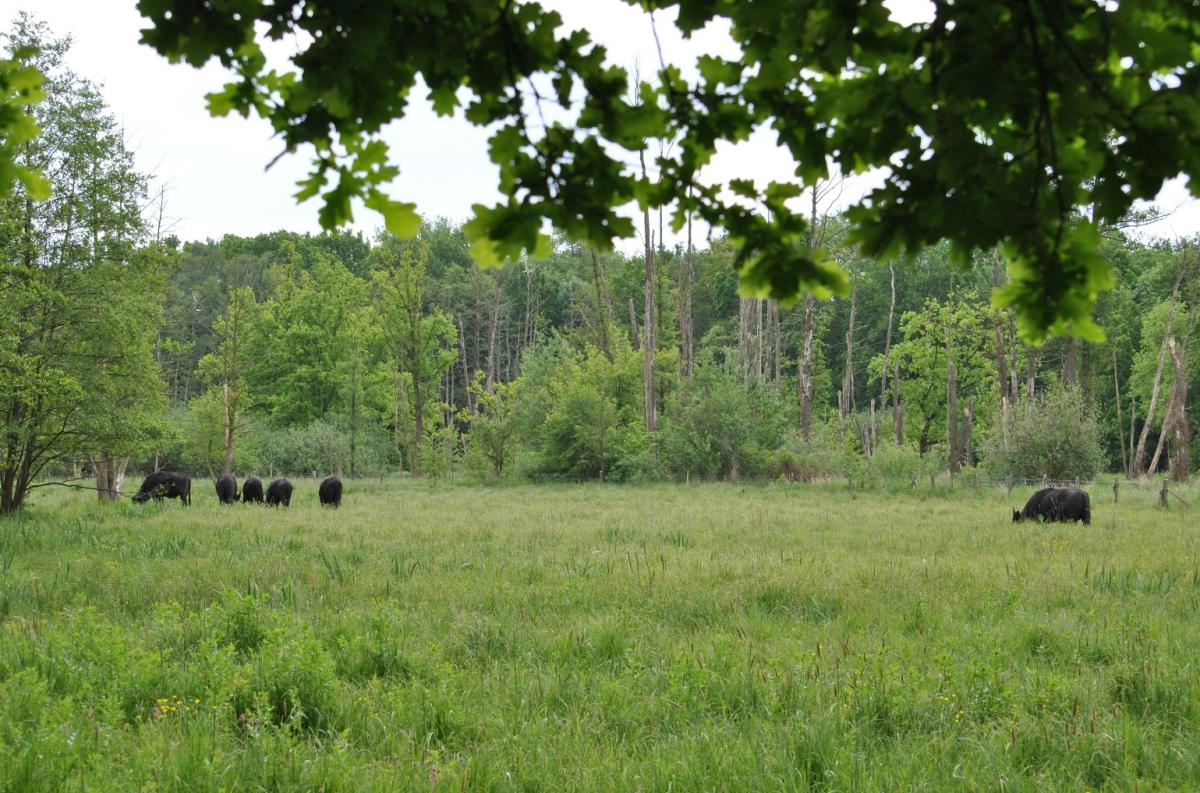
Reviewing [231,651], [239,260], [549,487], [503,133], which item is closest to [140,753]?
[231,651]

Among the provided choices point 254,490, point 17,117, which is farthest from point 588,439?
point 17,117

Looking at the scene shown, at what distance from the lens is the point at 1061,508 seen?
16.6 metres

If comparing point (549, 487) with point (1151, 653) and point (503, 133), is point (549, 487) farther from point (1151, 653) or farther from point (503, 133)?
point (503, 133)

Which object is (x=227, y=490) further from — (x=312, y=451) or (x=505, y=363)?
(x=505, y=363)

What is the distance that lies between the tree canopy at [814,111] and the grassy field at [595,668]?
2736mm

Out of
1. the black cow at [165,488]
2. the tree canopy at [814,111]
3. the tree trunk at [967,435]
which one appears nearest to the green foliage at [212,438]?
the black cow at [165,488]

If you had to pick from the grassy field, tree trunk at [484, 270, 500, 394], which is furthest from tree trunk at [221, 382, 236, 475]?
the grassy field

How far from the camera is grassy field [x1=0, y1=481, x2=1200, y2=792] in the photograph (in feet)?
13.2

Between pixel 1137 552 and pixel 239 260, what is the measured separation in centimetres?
6281

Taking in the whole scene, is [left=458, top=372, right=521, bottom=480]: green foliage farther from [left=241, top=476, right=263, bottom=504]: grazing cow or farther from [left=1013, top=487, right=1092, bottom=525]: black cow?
[left=1013, top=487, right=1092, bottom=525]: black cow

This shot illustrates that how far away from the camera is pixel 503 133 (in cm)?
211

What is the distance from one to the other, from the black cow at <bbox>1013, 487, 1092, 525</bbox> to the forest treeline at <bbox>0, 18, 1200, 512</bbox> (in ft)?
13.3

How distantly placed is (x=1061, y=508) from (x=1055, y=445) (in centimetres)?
1236

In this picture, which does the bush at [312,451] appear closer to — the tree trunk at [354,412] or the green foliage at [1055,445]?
the tree trunk at [354,412]
